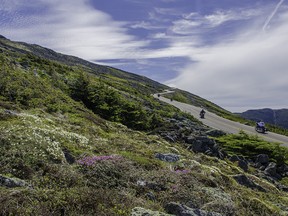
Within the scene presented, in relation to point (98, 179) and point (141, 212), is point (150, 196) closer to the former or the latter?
point (98, 179)

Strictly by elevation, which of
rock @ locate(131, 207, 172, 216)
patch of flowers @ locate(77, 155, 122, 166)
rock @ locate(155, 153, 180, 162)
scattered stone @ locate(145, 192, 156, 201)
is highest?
rock @ locate(155, 153, 180, 162)

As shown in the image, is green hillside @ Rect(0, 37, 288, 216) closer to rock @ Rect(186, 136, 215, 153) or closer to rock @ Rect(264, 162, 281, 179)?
rock @ Rect(264, 162, 281, 179)

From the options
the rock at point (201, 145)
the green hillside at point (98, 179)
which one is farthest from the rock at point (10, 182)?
the rock at point (201, 145)

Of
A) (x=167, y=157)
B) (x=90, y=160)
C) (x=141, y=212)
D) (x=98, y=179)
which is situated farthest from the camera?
(x=167, y=157)

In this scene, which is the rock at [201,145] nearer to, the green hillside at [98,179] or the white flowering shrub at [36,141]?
the green hillside at [98,179]

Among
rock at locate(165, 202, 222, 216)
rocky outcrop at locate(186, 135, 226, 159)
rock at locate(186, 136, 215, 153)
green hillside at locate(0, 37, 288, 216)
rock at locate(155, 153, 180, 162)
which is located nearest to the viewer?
green hillside at locate(0, 37, 288, 216)

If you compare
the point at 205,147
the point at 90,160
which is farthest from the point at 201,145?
the point at 90,160

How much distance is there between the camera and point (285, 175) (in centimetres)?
2531

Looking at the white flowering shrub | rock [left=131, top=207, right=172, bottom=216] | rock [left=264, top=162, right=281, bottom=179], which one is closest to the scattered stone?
rock [left=131, top=207, right=172, bottom=216]

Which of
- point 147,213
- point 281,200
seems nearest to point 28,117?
point 147,213

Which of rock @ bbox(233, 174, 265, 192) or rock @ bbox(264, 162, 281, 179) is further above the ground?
rock @ bbox(233, 174, 265, 192)

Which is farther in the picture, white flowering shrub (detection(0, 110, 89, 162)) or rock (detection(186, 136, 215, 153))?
rock (detection(186, 136, 215, 153))

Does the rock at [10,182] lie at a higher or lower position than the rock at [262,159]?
lower

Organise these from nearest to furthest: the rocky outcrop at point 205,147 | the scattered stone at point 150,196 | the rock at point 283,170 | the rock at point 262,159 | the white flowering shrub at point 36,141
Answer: the scattered stone at point 150,196, the white flowering shrub at point 36,141, the rocky outcrop at point 205,147, the rock at point 283,170, the rock at point 262,159
